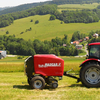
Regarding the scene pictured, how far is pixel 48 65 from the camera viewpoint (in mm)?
10414

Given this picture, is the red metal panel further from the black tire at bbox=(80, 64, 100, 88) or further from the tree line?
the tree line

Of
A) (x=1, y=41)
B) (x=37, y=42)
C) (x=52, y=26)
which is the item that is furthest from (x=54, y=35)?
(x=1, y=41)

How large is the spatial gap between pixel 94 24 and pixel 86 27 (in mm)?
12487

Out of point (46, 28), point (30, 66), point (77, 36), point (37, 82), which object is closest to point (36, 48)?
point (77, 36)

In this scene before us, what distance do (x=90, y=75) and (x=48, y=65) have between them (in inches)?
95.6

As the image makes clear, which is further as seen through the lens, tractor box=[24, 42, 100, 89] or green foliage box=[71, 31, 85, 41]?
green foliage box=[71, 31, 85, 41]

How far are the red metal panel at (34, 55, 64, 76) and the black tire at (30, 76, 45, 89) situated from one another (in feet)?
1.13

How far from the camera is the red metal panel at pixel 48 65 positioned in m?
10.4

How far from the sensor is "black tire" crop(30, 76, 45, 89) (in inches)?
405

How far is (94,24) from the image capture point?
182m

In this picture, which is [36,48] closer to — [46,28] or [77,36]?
[77,36]

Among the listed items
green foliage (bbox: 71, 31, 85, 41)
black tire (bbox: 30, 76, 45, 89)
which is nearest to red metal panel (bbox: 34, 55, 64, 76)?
black tire (bbox: 30, 76, 45, 89)

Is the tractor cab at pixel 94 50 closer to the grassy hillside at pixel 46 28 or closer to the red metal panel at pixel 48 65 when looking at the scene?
the red metal panel at pixel 48 65

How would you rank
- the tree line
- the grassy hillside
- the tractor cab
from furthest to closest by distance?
the grassy hillside → the tree line → the tractor cab
